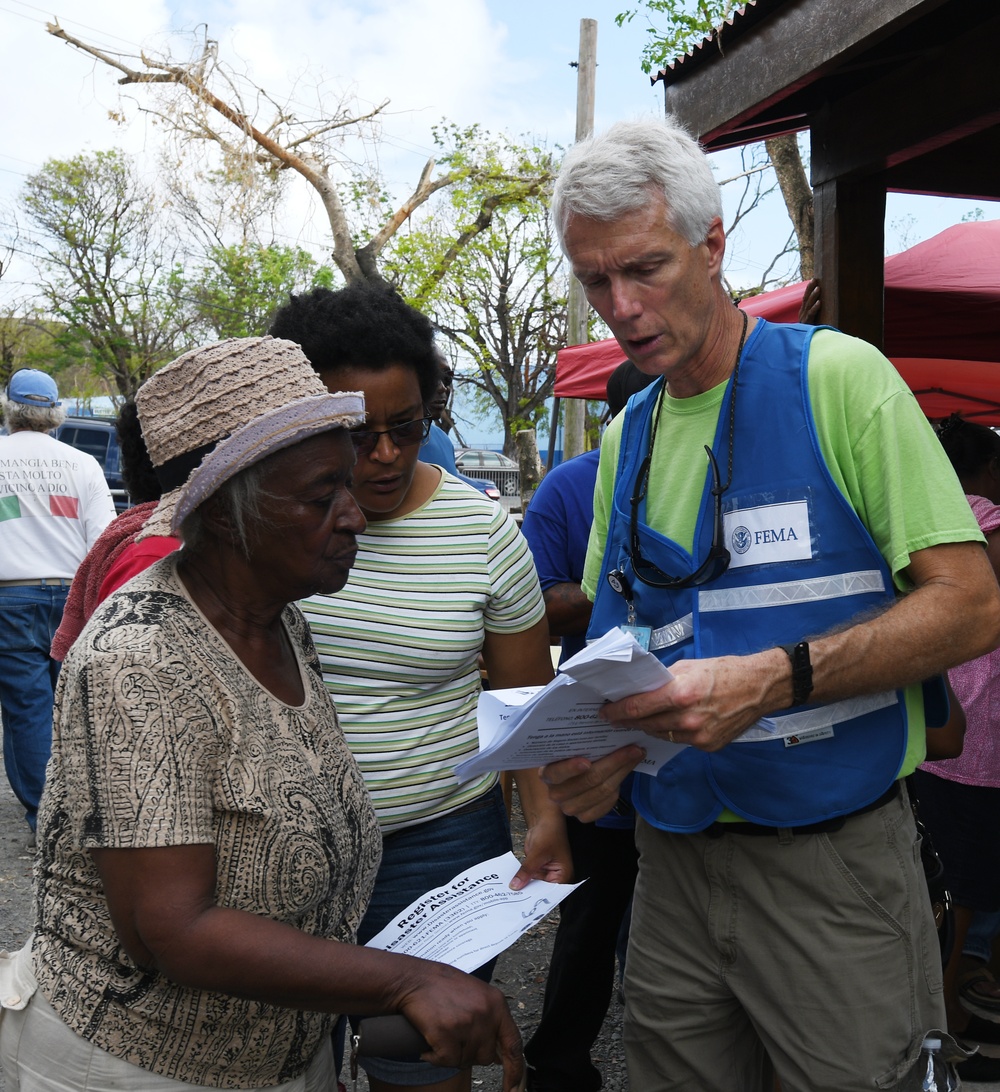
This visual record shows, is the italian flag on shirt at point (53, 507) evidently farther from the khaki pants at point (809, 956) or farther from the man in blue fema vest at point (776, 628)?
the khaki pants at point (809, 956)

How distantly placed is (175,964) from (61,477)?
15.2ft

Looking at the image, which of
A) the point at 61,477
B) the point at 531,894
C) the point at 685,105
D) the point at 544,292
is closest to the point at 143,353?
the point at 544,292

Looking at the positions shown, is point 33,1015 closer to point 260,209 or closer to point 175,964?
point 175,964

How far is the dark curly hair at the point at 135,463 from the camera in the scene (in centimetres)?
313

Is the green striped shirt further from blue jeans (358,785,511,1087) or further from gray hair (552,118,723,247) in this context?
gray hair (552,118,723,247)

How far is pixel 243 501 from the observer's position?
1552mm

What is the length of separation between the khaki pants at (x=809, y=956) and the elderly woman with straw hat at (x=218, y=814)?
1.57ft

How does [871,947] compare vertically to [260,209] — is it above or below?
below

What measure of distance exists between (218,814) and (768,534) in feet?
3.14

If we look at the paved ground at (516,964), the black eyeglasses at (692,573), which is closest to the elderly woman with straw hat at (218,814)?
the black eyeglasses at (692,573)

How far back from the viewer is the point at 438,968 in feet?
4.96

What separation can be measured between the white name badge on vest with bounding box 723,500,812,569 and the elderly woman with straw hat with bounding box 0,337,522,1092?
2.05ft

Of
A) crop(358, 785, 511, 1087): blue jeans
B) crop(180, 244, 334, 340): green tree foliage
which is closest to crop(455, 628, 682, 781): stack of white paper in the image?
crop(358, 785, 511, 1087): blue jeans

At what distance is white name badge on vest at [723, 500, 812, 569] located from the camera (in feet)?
5.67
